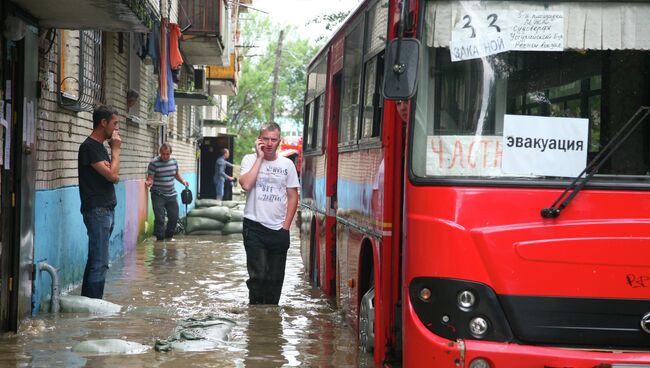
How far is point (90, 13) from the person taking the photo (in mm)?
9477

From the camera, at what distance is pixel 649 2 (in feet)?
18.8

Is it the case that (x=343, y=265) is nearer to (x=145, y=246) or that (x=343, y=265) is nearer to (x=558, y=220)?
(x=558, y=220)

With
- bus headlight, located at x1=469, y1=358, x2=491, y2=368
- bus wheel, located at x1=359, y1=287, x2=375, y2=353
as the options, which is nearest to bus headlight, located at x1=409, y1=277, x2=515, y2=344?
bus headlight, located at x1=469, y1=358, x2=491, y2=368

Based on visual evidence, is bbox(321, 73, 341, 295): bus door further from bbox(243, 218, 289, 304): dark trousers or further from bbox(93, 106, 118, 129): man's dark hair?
bbox(93, 106, 118, 129): man's dark hair

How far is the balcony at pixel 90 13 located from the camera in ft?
29.3

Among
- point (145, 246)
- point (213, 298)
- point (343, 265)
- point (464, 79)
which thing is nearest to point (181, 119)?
point (145, 246)

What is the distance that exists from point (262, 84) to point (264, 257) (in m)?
63.2

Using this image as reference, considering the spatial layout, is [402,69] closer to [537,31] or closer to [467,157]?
[467,157]

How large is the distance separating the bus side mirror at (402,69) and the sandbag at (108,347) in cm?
326

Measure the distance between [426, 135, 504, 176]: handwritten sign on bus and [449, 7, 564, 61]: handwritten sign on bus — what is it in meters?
0.48

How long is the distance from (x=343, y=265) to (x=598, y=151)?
392cm

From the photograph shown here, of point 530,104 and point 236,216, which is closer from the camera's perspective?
point 530,104

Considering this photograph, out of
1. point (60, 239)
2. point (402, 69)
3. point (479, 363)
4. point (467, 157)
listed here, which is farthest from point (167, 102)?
point (479, 363)

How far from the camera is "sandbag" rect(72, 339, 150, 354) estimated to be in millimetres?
7656
